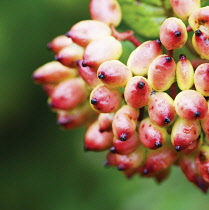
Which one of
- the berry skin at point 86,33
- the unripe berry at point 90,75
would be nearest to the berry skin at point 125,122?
the unripe berry at point 90,75

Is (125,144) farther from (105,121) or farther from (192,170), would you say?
(192,170)

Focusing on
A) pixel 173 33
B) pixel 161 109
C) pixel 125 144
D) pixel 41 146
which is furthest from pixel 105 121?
pixel 41 146

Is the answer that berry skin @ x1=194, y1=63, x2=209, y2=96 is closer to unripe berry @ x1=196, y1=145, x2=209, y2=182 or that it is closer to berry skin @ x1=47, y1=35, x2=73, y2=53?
unripe berry @ x1=196, y1=145, x2=209, y2=182

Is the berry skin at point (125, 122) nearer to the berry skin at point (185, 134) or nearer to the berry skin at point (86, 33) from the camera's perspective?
the berry skin at point (185, 134)

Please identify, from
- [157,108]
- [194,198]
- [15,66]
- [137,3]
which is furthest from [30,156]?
[157,108]

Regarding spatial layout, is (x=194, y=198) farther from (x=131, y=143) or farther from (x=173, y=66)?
(x=173, y=66)

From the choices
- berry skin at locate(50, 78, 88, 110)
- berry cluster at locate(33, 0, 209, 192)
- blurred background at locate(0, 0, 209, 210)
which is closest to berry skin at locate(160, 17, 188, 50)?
berry cluster at locate(33, 0, 209, 192)
